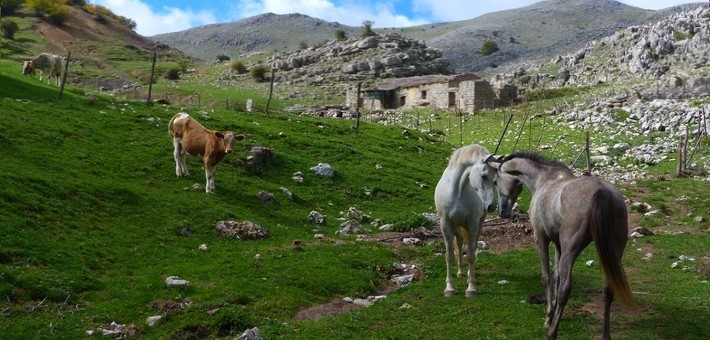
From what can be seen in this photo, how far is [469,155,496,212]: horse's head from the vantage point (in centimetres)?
1127

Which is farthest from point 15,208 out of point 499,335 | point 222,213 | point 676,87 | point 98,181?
point 676,87

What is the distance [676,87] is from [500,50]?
99.4 m

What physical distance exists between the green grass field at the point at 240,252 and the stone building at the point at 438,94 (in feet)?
112

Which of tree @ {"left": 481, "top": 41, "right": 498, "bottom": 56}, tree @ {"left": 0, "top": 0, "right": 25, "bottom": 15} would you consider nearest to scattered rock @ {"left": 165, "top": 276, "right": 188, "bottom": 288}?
tree @ {"left": 0, "top": 0, "right": 25, "bottom": 15}

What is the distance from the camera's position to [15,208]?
14492 millimetres

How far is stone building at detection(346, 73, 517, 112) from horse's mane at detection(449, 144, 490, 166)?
48.3m

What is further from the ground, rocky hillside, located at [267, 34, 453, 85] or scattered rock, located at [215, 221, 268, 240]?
rocky hillside, located at [267, 34, 453, 85]

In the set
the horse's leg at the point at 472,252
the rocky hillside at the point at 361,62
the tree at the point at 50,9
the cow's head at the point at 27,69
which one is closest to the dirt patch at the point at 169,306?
the horse's leg at the point at 472,252

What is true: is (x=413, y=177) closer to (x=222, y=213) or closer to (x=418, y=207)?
(x=418, y=207)

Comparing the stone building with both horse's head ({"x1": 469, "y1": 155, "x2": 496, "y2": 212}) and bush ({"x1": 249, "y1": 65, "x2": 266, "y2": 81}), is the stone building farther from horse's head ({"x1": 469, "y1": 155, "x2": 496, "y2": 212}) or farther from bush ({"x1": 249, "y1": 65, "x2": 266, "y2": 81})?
horse's head ({"x1": 469, "y1": 155, "x2": 496, "y2": 212})

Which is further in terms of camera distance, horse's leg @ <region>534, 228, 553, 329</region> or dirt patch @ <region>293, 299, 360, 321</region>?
dirt patch @ <region>293, 299, 360, 321</region>

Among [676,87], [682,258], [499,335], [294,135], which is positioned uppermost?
[676,87]

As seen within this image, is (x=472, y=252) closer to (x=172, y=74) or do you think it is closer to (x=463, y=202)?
(x=463, y=202)

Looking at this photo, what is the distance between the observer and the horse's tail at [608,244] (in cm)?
833
